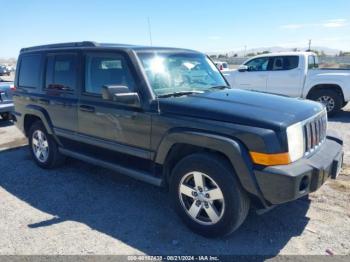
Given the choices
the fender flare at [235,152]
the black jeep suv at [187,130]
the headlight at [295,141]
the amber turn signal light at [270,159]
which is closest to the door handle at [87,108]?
the black jeep suv at [187,130]

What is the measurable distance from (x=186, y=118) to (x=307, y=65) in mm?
7882

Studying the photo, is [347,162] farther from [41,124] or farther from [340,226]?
[41,124]

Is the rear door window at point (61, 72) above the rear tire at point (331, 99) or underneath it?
above

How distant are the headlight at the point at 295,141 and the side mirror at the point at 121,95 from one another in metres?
1.64

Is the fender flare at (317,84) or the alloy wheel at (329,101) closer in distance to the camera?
the fender flare at (317,84)

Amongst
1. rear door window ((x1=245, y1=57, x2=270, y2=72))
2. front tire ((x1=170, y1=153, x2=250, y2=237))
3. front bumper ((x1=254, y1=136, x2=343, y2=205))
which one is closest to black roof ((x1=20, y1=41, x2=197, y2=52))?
front tire ((x1=170, y1=153, x2=250, y2=237))

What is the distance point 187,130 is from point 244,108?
60 centimetres

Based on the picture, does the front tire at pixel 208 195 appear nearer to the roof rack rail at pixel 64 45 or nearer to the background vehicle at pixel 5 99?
the roof rack rail at pixel 64 45

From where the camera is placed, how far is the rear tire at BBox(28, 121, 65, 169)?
538 centimetres

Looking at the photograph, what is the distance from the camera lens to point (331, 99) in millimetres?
9531

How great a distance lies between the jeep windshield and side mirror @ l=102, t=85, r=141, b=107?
24 cm

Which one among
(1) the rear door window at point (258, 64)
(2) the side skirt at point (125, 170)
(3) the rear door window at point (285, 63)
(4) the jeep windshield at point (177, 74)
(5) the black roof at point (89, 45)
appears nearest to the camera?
(2) the side skirt at point (125, 170)

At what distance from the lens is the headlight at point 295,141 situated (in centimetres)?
300

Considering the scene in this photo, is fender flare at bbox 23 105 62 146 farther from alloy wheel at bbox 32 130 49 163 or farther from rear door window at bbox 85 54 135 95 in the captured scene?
rear door window at bbox 85 54 135 95
